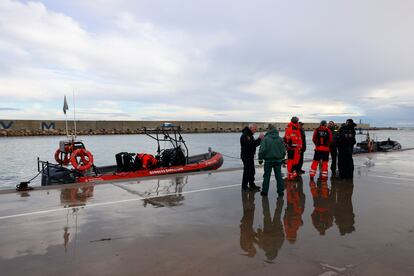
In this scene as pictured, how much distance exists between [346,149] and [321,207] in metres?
3.41

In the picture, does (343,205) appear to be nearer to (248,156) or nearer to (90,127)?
(248,156)

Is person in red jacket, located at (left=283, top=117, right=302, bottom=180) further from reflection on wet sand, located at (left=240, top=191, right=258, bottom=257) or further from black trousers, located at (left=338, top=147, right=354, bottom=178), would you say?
reflection on wet sand, located at (left=240, top=191, right=258, bottom=257)

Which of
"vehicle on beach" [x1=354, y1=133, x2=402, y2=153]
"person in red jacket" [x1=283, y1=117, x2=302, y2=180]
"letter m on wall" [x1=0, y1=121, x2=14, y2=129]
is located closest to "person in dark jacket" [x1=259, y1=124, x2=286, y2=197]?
"person in red jacket" [x1=283, y1=117, x2=302, y2=180]

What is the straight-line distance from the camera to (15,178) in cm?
1923

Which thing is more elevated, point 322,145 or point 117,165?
point 322,145

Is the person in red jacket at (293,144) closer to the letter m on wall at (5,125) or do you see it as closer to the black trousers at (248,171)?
the black trousers at (248,171)

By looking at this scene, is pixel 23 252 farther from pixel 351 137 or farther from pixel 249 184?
pixel 351 137

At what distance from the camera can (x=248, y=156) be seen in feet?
22.8

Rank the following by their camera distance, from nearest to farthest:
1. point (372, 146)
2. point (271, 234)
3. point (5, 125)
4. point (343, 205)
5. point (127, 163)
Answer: point (271, 234) → point (343, 205) → point (127, 163) → point (372, 146) → point (5, 125)

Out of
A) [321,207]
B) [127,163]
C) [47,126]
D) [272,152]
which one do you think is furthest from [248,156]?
[47,126]

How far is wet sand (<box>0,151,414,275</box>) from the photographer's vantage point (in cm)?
313

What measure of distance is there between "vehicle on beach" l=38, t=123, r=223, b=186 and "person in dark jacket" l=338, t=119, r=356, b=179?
5.12 meters

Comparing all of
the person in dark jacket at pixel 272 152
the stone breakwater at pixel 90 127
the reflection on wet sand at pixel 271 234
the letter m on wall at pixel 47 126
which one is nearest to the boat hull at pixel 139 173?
the person in dark jacket at pixel 272 152

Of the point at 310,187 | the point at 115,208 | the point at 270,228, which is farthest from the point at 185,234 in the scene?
the point at 310,187
